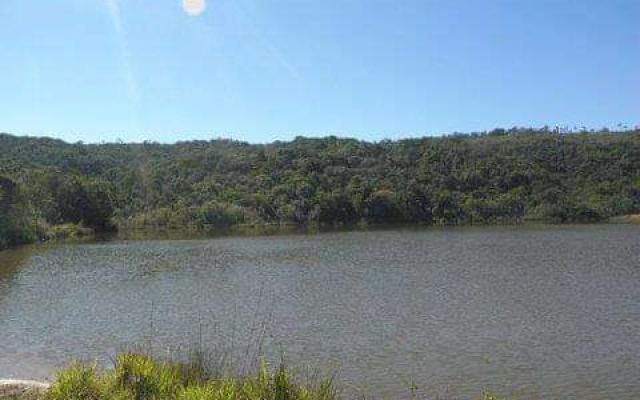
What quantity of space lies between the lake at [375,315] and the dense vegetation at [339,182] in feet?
163

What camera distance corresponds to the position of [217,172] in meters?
114

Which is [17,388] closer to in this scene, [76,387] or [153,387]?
[76,387]

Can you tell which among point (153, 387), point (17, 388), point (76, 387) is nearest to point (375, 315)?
point (153, 387)

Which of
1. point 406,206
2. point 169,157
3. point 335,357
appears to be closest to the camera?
point 335,357

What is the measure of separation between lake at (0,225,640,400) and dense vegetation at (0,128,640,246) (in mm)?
49625

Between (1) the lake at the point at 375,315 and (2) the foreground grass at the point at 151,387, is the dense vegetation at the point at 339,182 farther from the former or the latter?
(2) the foreground grass at the point at 151,387

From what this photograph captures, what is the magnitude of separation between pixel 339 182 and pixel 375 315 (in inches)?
3344

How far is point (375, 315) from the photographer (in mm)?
21406

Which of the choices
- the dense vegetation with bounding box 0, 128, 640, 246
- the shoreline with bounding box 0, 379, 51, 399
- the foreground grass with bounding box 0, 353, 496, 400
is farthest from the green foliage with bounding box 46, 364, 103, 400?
the dense vegetation with bounding box 0, 128, 640, 246

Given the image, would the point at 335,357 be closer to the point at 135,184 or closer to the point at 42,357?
the point at 42,357

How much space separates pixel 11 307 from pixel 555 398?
63.4 feet

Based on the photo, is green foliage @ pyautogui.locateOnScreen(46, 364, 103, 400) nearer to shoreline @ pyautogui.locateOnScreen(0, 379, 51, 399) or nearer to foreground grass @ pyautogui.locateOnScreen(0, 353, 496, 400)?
foreground grass @ pyautogui.locateOnScreen(0, 353, 496, 400)

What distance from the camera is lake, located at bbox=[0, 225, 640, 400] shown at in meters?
14.7

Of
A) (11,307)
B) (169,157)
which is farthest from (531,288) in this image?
(169,157)
